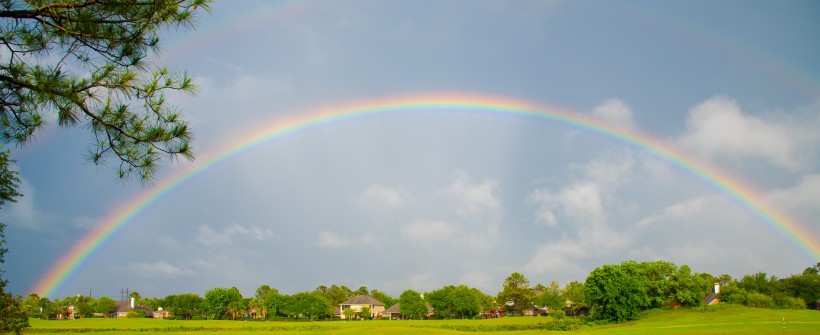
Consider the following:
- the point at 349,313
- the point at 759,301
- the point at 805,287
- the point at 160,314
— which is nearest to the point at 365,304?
the point at 349,313

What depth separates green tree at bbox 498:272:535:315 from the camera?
118125 mm

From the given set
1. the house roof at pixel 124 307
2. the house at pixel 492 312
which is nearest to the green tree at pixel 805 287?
the house at pixel 492 312

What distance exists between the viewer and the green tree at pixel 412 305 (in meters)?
110

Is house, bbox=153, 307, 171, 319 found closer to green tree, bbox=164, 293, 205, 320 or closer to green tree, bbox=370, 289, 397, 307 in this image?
A: green tree, bbox=164, 293, 205, 320

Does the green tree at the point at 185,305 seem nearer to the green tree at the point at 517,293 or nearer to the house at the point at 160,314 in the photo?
the house at the point at 160,314

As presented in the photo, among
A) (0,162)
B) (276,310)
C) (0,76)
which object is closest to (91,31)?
(0,76)

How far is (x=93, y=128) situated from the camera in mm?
8734

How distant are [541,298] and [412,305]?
26921 mm

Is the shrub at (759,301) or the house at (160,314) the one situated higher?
the shrub at (759,301)

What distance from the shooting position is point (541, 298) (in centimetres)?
11175

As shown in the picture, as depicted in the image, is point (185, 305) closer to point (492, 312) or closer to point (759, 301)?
point (492, 312)

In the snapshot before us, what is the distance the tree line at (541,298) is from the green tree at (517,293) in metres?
0.22

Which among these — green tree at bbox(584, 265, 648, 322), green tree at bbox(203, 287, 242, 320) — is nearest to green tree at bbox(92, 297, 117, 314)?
green tree at bbox(203, 287, 242, 320)

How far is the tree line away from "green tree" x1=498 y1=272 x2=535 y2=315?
0.71ft
